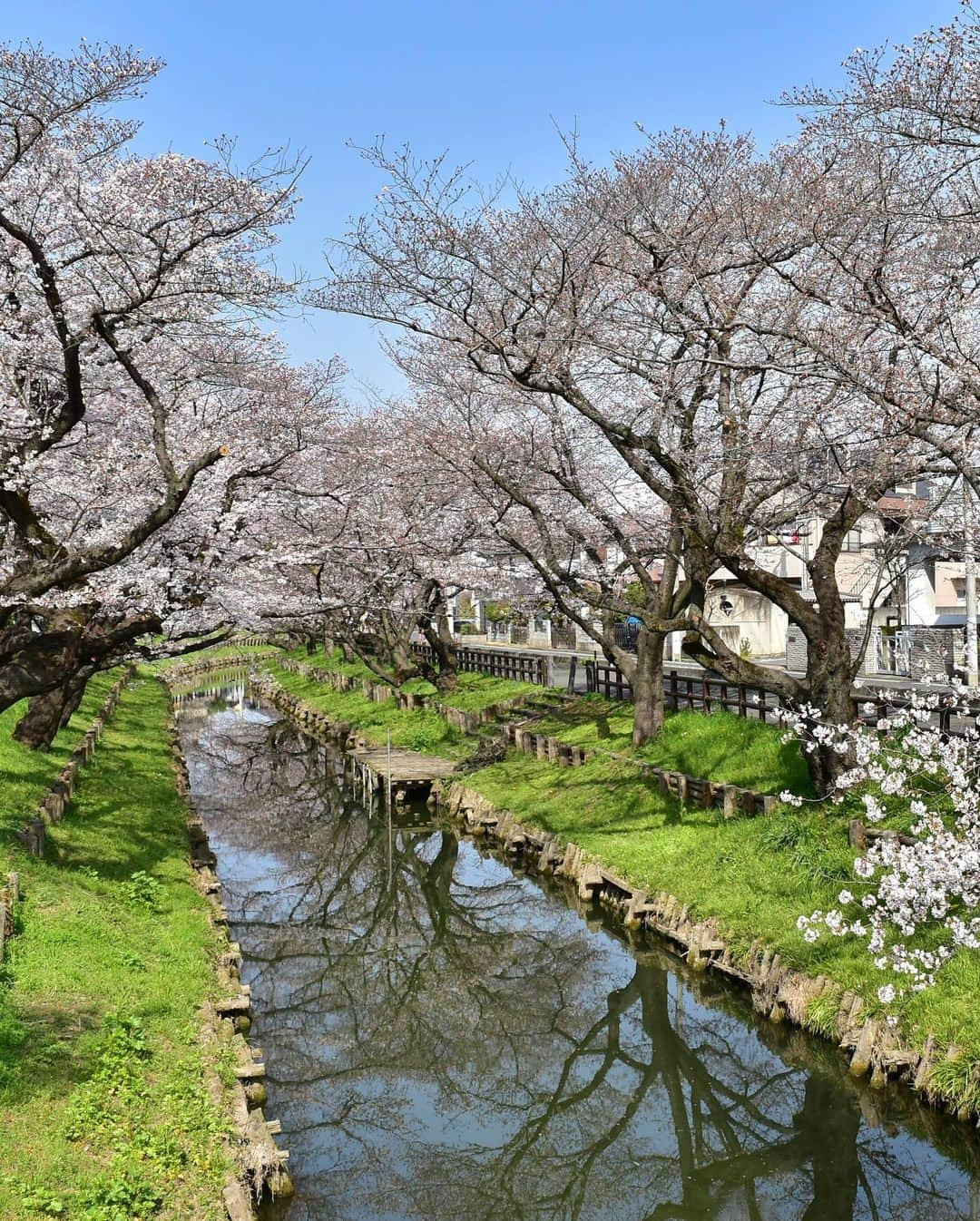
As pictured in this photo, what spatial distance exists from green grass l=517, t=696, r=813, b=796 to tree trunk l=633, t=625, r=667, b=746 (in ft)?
0.95

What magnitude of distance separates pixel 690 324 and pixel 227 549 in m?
8.15

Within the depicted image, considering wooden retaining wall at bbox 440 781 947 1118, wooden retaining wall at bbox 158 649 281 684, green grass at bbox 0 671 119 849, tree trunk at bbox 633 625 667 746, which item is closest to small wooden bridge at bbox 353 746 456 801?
wooden retaining wall at bbox 440 781 947 1118

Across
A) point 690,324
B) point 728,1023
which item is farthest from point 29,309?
point 728,1023

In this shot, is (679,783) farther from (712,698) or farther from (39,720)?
(39,720)

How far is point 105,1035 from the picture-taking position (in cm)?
827

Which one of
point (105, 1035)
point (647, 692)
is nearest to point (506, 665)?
point (647, 692)

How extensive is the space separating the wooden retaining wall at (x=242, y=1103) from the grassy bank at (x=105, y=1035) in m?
0.14

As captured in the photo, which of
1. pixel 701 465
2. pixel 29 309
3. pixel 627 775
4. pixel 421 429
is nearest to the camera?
pixel 29 309

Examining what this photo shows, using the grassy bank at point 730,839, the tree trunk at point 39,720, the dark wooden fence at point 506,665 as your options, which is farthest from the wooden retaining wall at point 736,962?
the dark wooden fence at point 506,665

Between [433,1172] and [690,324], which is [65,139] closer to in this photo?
[690,324]

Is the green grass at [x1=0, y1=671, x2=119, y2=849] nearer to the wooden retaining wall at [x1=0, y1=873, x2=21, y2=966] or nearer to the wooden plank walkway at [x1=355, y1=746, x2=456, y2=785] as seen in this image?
the wooden retaining wall at [x1=0, y1=873, x2=21, y2=966]

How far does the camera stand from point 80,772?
60.3 ft

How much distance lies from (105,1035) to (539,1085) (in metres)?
4.57

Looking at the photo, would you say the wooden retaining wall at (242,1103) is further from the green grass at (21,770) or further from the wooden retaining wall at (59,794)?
the green grass at (21,770)
